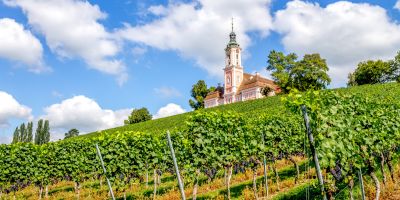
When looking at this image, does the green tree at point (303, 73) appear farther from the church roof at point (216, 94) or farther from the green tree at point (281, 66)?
the church roof at point (216, 94)

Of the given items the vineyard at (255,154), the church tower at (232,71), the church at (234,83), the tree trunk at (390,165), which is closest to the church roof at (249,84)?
the church at (234,83)

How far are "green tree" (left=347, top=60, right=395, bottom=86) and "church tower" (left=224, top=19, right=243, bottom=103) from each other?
90.2 ft

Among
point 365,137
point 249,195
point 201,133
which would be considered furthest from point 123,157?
point 365,137

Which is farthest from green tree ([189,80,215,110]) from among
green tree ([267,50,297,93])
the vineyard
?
the vineyard

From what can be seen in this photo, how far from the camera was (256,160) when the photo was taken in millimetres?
13344

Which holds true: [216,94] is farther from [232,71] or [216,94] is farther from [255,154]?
[255,154]

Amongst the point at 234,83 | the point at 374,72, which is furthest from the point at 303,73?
the point at 234,83

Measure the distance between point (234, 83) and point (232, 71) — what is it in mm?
3024

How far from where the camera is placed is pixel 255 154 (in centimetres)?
1337

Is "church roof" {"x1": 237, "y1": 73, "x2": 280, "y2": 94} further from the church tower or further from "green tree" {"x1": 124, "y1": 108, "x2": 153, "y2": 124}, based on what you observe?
"green tree" {"x1": 124, "y1": 108, "x2": 153, "y2": 124}

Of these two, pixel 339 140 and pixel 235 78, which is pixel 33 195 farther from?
pixel 235 78

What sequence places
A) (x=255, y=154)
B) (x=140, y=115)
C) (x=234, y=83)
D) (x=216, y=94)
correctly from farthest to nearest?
1. (x=140, y=115)
2. (x=216, y=94)
3. (x=234, y=83)
4. (x=255, y=154)

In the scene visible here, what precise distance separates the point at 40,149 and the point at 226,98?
73.2 metres

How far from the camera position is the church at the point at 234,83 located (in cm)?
8550
